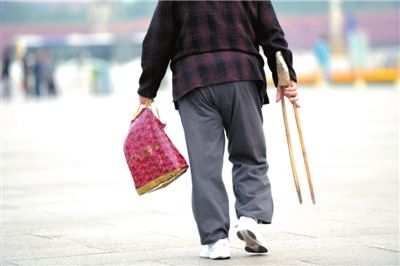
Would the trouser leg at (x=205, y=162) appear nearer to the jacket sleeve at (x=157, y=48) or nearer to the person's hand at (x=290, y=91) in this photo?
the jacket sleeve at (x=157, y=48)

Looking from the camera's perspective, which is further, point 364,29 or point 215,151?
point 364,29

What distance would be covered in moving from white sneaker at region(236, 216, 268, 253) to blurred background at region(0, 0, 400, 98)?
3897cm

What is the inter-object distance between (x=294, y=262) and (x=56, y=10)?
81506 mm

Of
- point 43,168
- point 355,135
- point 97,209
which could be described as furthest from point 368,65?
point 97,209

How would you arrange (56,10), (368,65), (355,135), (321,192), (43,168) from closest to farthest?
1. (321,192)
2. (43,168)
3. (355,135)
4. (368,65)
5. (56,10)

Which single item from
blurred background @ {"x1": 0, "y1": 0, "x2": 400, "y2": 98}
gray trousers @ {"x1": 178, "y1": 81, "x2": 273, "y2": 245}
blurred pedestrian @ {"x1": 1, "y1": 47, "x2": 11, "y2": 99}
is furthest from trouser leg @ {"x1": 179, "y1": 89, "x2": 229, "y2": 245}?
blurred background @ {"x1": 0, "y1": 0, "x2": 400, "y2": 98}

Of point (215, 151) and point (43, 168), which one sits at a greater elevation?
point (215, 151)

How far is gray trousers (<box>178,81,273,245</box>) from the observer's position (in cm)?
601

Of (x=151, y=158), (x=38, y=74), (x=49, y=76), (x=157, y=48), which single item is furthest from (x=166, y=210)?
(x=49, y=76)

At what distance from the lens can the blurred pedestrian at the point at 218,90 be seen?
19.6 feet

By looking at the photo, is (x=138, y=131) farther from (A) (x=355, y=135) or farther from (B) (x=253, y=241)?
(A) (x=355, y=135)

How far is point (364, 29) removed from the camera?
93.2 m

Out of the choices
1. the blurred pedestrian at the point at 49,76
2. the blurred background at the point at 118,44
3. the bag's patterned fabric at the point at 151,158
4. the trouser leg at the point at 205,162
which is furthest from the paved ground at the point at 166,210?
the blurred background at the point at 118,44

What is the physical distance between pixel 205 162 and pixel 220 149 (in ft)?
0.36
